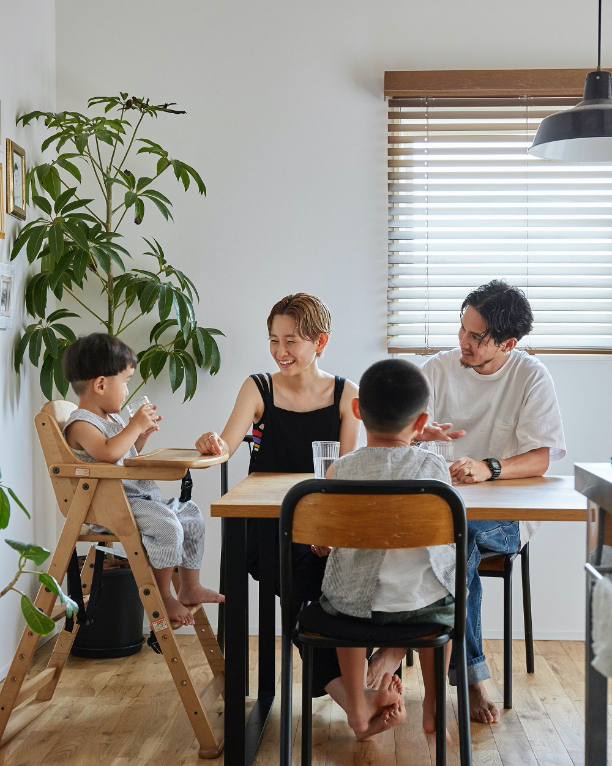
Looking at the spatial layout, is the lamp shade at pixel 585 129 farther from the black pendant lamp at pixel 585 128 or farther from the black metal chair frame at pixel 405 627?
the black metal chair frame at pixel 405 627

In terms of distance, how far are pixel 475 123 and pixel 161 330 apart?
5.12ft

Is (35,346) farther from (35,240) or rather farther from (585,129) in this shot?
(585,129)

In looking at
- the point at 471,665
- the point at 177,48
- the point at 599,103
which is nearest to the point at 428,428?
the point at 471,665

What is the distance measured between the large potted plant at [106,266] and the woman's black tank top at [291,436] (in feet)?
2.06

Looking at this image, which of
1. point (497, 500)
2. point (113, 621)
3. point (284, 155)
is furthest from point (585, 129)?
point (113, 621)

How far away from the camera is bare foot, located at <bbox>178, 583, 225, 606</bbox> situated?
2441mm

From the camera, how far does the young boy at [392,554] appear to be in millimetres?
1763

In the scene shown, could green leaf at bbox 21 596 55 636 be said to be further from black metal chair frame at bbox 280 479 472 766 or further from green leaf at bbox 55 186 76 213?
green leaf at bbox 55 186 76 213

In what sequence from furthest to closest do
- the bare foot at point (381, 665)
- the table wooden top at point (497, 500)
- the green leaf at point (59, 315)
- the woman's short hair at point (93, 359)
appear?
1. the green leaf at point (59, 315)
2. the woman's short hair at point (93, 359)
3. the bare foot at point (381, 665)
4. the table wooden top at point (497, 500)

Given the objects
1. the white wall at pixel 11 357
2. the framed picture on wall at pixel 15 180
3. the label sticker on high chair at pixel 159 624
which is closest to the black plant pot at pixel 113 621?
the white wall at pixel 11 357

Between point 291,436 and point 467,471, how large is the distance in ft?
2.11

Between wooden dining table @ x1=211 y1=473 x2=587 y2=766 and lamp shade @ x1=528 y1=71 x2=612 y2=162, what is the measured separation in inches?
37.3

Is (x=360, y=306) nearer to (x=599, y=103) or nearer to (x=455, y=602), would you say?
(x=599, y=103)

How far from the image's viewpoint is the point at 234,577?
2008 millimetres
